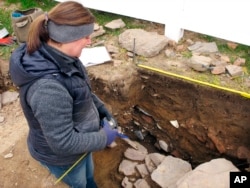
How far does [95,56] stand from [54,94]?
252 cm

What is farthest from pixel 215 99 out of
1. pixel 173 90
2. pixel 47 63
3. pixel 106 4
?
pixel 47 63

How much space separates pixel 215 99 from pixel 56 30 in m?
2.55

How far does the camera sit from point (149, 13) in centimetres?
443

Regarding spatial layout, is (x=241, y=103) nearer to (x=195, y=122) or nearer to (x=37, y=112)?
(x=195, y=122)

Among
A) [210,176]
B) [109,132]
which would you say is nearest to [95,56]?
[109,132]

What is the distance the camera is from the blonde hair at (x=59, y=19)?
189cm

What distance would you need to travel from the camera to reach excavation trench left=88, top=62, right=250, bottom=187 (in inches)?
153

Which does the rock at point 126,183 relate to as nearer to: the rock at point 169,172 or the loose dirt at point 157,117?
the loose dirt at point 157,117

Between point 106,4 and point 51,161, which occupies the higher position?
point 106,4

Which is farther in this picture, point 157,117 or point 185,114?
point 157,117

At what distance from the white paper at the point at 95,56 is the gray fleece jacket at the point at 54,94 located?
2.05 meters

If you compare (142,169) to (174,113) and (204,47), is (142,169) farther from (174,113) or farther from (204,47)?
(204,47)

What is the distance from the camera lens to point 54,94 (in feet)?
6.15

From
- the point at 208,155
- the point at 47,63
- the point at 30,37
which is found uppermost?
the point at 30,37
